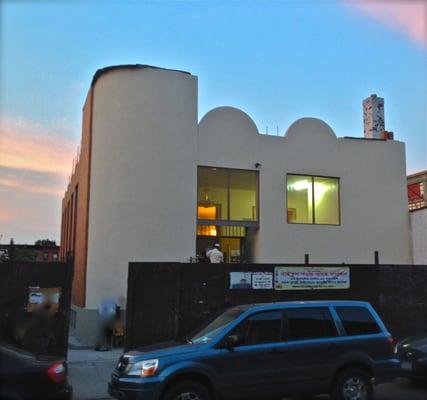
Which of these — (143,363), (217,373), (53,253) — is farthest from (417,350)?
(53,253)

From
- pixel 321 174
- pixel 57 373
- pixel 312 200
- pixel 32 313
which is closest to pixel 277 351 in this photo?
pixel 57 373

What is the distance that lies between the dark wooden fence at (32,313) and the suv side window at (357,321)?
586 centimetres

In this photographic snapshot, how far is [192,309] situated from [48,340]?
330cm

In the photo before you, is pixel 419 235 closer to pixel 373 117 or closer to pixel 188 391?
pixel 373 117

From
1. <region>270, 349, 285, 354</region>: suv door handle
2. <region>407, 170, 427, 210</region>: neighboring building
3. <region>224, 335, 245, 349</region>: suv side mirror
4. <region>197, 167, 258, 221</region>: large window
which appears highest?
<region>407, 170, 427, 210</region>: neighboring building

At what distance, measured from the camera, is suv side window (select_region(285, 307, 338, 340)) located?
8127mm

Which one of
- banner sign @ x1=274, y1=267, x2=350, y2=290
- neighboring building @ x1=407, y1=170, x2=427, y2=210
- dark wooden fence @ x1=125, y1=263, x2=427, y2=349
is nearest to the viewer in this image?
dark wooden fence @ x1=125, y1=263, x2=427, y2=349

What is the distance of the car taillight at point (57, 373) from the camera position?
6215 mm

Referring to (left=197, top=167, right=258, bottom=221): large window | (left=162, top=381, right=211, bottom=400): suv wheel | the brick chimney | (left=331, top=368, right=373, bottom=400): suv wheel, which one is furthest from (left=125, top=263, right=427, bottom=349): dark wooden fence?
the brick chimney

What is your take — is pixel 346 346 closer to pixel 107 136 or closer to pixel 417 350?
pixel 417 350

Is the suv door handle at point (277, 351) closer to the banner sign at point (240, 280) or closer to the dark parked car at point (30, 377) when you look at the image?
the dark parked car at point (30, 377)

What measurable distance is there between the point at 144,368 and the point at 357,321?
3.59 meters

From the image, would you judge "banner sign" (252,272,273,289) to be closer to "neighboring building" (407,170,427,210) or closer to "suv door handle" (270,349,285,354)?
"suv door handle" (270,349,285,354)

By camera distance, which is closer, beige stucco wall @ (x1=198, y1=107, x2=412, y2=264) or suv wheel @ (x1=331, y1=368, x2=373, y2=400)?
suv wheel @ (x1=331, y1=368, x2=373, y2=400)
